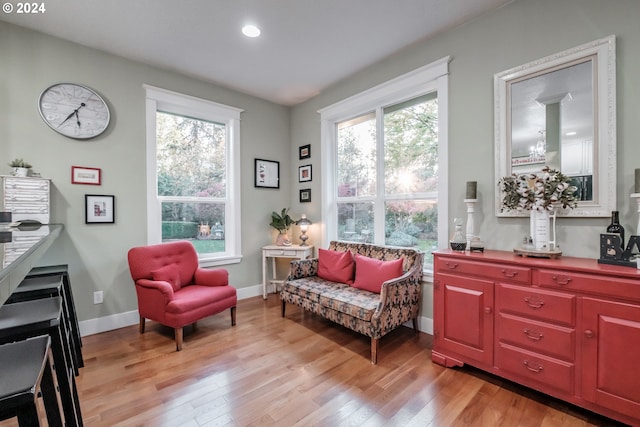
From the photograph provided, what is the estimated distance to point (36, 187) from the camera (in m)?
2.46

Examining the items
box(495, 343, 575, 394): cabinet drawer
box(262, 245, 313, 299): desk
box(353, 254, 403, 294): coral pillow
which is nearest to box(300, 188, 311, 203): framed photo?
box(262, 245, 313, 299): desk

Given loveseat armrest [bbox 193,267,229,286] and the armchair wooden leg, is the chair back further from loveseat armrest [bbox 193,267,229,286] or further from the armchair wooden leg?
the armchair wooden leg

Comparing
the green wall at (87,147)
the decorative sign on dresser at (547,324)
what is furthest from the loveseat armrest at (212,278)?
the decorative sign on dresser at (547,324)

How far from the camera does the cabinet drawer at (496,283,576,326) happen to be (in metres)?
1.70

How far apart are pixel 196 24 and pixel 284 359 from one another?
2.96m

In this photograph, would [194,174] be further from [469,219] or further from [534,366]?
[534,366]

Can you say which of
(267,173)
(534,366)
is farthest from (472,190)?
(267,173)

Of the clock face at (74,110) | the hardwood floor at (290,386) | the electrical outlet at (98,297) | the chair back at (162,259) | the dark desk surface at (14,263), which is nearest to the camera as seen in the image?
the dark desk surface at (14,263)

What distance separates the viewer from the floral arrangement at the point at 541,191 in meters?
1.91

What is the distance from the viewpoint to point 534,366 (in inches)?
71.2

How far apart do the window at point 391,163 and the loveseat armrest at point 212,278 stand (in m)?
1.46

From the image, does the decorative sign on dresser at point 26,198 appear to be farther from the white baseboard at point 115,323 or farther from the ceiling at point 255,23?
the ceiling at point 255,23

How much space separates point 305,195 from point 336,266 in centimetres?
140

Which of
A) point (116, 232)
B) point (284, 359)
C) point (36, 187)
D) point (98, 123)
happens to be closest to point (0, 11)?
point (98, 123)
